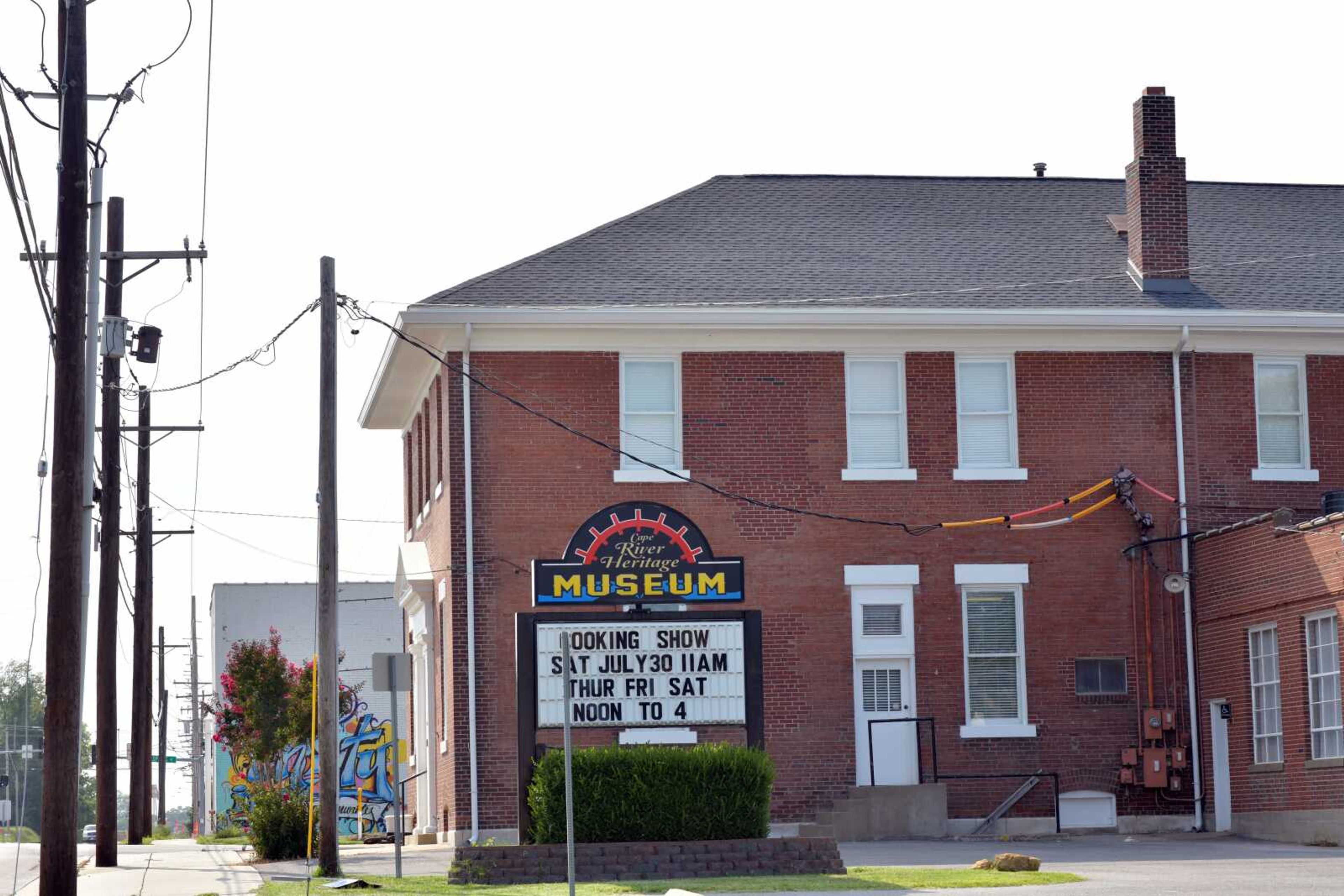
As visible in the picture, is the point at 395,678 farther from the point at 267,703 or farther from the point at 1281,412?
the point at 267,703

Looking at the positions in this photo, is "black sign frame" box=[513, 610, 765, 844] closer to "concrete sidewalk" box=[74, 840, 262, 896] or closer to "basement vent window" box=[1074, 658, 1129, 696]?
"concrete sidewalk" box=[74, 840, 262, 896]

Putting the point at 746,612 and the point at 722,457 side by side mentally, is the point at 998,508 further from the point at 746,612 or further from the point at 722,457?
the point at 746,612

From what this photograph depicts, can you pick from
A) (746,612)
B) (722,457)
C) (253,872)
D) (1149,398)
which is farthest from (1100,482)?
(253,872)

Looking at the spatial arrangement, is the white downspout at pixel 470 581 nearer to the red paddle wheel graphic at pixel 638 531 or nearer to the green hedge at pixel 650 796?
the red paddle wheel graphic at pixel 638 531

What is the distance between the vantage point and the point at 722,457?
28.9 meters

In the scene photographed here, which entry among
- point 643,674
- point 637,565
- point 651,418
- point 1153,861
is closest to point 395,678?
point 643,674

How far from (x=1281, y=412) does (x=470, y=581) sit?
41.4 ft

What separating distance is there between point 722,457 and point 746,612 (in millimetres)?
7861

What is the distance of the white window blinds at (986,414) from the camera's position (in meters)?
29.5

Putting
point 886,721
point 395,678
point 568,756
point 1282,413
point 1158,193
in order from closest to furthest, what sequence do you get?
point 568,756, point 395,678, point 886,721, point 1282,413, point 1158,193

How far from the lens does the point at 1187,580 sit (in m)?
29.0

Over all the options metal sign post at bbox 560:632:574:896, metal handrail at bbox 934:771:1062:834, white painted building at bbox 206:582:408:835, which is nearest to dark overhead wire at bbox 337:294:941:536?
metal handrail at bbox 934:771:1062:834

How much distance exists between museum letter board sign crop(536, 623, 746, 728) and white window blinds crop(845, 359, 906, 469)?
29.0 ft

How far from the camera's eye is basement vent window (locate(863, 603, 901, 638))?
1136 inches
